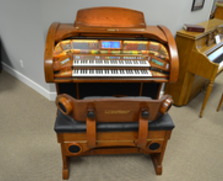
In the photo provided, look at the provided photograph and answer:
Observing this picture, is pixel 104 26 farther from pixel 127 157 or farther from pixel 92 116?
pixel 127 157

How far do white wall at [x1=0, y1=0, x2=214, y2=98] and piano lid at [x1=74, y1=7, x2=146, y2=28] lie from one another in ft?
0.96

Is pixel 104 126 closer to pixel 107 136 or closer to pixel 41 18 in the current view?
pixel 107 136

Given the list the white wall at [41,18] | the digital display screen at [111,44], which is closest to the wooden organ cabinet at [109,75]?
the digital display screen at [111,44]

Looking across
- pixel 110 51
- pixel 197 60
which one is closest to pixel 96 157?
pixel 110 51

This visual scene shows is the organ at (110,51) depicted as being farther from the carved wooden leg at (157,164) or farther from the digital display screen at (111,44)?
the carved wooden leg at (157,164)

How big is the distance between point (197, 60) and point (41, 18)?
165 cm

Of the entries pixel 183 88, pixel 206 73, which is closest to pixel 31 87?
pixel 183 88

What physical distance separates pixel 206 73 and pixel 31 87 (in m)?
2.17

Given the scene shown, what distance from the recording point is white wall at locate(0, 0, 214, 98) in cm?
191

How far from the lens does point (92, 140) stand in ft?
4.02

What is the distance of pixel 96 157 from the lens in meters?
1.72

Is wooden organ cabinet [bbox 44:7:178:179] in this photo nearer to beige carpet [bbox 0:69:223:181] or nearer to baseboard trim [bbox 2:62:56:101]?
beige carpet [bbox 0:69:223:181]

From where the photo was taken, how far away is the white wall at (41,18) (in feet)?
6.28

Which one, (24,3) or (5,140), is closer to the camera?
(5,140)
